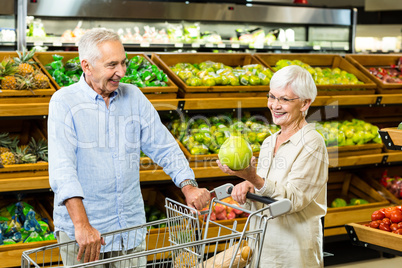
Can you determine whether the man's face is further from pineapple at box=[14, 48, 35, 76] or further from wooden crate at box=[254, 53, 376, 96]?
wooden crate at box=[254, 53, 376, 96]

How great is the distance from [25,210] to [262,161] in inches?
78.9

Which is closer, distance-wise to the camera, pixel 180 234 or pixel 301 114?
pixel 180 234

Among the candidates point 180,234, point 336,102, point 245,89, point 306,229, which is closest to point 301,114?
point 306,229

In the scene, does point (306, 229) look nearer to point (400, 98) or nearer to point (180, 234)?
point (180, 234)

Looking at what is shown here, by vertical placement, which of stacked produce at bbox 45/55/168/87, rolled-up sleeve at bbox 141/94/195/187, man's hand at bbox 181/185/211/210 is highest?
stacked produce at bbox 45/55/168/87

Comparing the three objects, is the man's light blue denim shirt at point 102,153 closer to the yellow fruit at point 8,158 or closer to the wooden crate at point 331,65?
the yellow fruit at point 8,158

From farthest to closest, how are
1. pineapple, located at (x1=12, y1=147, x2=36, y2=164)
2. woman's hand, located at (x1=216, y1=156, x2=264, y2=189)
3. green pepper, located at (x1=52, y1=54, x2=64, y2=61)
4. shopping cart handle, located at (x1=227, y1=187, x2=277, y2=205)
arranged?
green pepper, located at (x1=52, y1=54, x2=64, y2=61)
pineapple, located at (x1=12, y1=147, x2=36, y2=164)
woman's hand, located at (x1=216, y1=156, x2=264, y2=189)
shopping cart handle, located at (x1=227, y1=187, x2=277, y2=205)

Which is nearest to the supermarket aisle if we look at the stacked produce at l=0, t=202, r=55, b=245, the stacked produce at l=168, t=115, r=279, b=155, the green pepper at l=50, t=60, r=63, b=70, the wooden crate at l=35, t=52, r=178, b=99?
the stacked produce at l=168, t=115, r=279, b=155

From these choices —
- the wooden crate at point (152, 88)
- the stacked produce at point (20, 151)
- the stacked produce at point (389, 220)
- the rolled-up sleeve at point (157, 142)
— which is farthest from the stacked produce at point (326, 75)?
the rolled-up sleeve at point (157, 142)

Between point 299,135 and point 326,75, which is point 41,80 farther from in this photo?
point 326,75

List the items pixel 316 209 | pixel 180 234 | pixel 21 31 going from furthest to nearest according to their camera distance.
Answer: pixel 21 31 → pixel 316 209 → pixel 180 234

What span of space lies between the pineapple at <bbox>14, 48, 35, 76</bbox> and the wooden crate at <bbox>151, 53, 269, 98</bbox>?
1.04m

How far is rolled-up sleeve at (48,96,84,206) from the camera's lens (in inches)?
78.7

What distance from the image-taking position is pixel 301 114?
2396 mm
